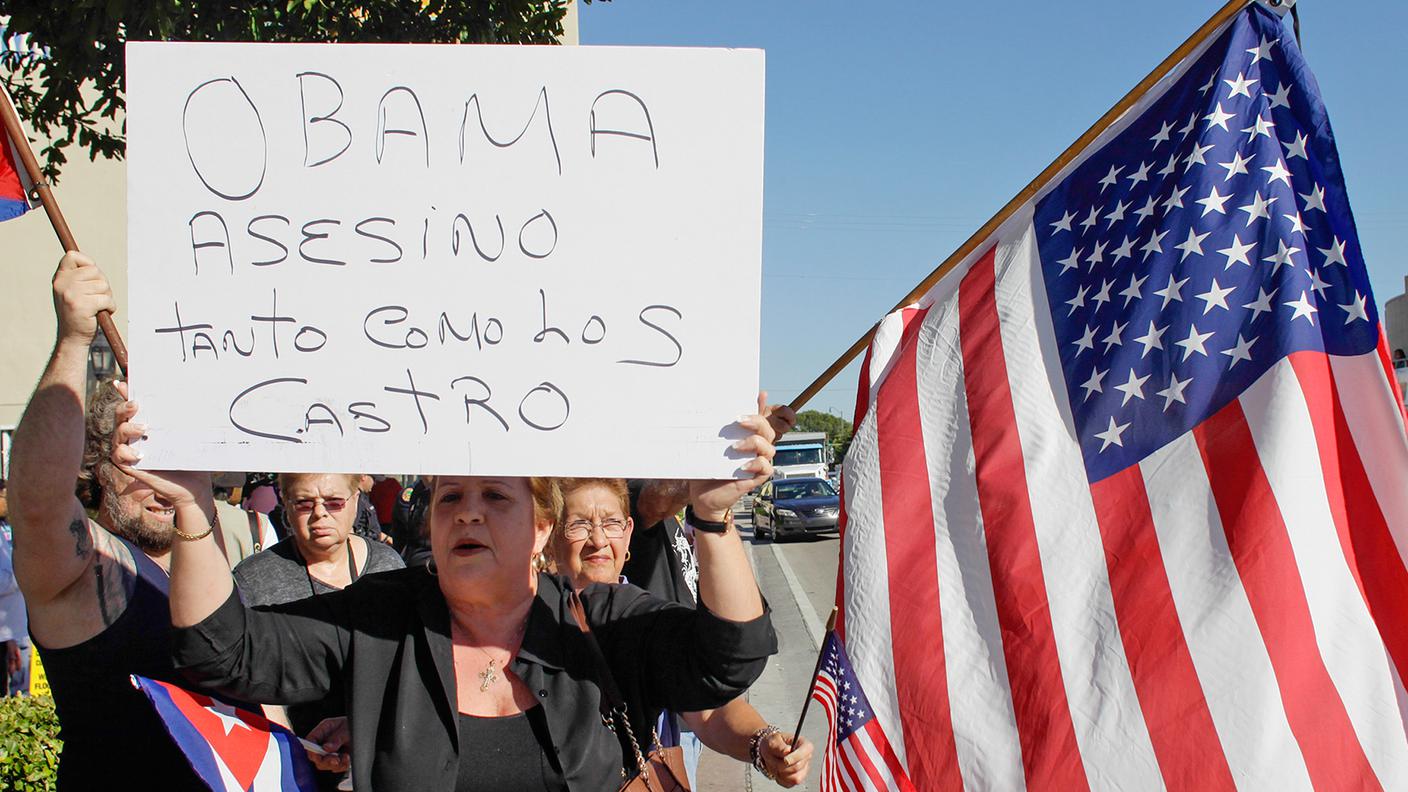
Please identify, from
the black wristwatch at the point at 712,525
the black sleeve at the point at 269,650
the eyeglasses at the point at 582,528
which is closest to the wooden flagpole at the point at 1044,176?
the black wristwatch at the point at 712,525

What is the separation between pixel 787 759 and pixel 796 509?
865 inches

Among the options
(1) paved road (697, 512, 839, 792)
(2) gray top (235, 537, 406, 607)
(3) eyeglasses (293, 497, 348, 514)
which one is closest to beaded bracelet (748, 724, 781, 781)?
(2) gray top (235, 537, 406, 607)

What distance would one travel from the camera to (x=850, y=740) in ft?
7.96

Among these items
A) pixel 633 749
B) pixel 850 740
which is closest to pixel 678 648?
pixel 633 749

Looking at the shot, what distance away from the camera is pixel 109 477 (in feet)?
9.77

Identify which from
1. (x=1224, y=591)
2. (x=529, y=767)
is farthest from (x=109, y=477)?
(x=1224, y=591)

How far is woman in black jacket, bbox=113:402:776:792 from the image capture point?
2.13m

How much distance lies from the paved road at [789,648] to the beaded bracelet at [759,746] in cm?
334

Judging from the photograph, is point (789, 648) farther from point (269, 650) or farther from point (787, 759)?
point (269, 650)

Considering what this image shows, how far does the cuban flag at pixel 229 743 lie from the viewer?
2.17 metres

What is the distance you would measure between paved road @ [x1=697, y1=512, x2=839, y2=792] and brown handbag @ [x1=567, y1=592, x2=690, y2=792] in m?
→ 3.68

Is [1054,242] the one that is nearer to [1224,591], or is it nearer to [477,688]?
[1224,591]

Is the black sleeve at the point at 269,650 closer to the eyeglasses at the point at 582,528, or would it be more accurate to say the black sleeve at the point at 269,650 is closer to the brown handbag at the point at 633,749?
the brown handbag at the point at 633,749

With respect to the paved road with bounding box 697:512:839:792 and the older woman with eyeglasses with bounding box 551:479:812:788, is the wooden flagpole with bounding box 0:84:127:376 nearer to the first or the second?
the older woman with eyeglasses with bounding box 551:479:812:788
